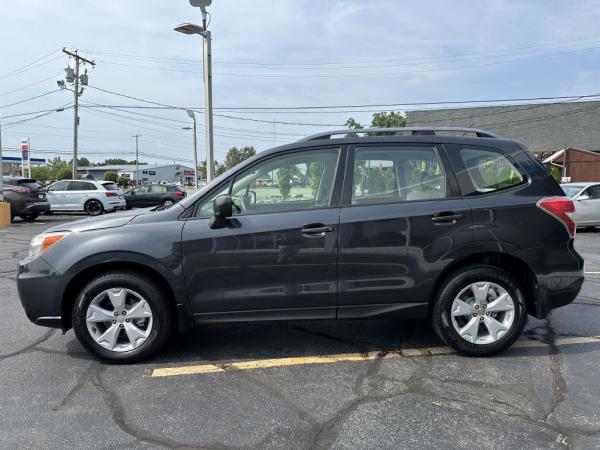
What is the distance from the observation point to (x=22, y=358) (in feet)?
13.1

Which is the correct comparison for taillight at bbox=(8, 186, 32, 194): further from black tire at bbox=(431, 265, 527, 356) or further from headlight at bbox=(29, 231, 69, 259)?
black tire at bbox=(431, 265, 527, 356)

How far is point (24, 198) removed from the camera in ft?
53.5

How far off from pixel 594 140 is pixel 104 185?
123ft

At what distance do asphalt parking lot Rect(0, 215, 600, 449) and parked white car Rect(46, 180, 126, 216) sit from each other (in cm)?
1629

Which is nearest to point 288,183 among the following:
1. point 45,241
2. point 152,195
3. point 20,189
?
point 45,241

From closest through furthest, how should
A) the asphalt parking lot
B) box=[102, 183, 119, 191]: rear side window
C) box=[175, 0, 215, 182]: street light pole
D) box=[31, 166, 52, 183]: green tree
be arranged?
the asphalt parking lot
box=[175, 0, 215, 182]: street light pole
box=[102, 183, 119, 191]: rear side window
box=[31, 166, 52, 183]: green tree

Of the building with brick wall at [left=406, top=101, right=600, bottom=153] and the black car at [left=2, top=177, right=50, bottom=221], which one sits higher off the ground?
the building with brick wall at [left=406, top=101, right=600, bottom=153]

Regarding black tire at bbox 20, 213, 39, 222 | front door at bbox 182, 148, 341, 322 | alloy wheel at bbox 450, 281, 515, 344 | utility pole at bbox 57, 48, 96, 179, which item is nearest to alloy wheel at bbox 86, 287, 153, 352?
front door at bbox 182, 148, 341, 322

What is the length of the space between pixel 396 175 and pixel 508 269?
126cm

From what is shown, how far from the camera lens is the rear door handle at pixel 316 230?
145 inches

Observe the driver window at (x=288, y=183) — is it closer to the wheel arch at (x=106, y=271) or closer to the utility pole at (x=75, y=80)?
the wheel arch at (x=106, y=271)

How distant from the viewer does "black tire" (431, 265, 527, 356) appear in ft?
12.6

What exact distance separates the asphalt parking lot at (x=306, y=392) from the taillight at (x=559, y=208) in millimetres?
1130

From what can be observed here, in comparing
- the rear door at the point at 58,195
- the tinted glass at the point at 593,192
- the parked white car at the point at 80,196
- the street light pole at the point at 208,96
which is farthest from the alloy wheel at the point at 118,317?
the rear door at the point at 58,195
